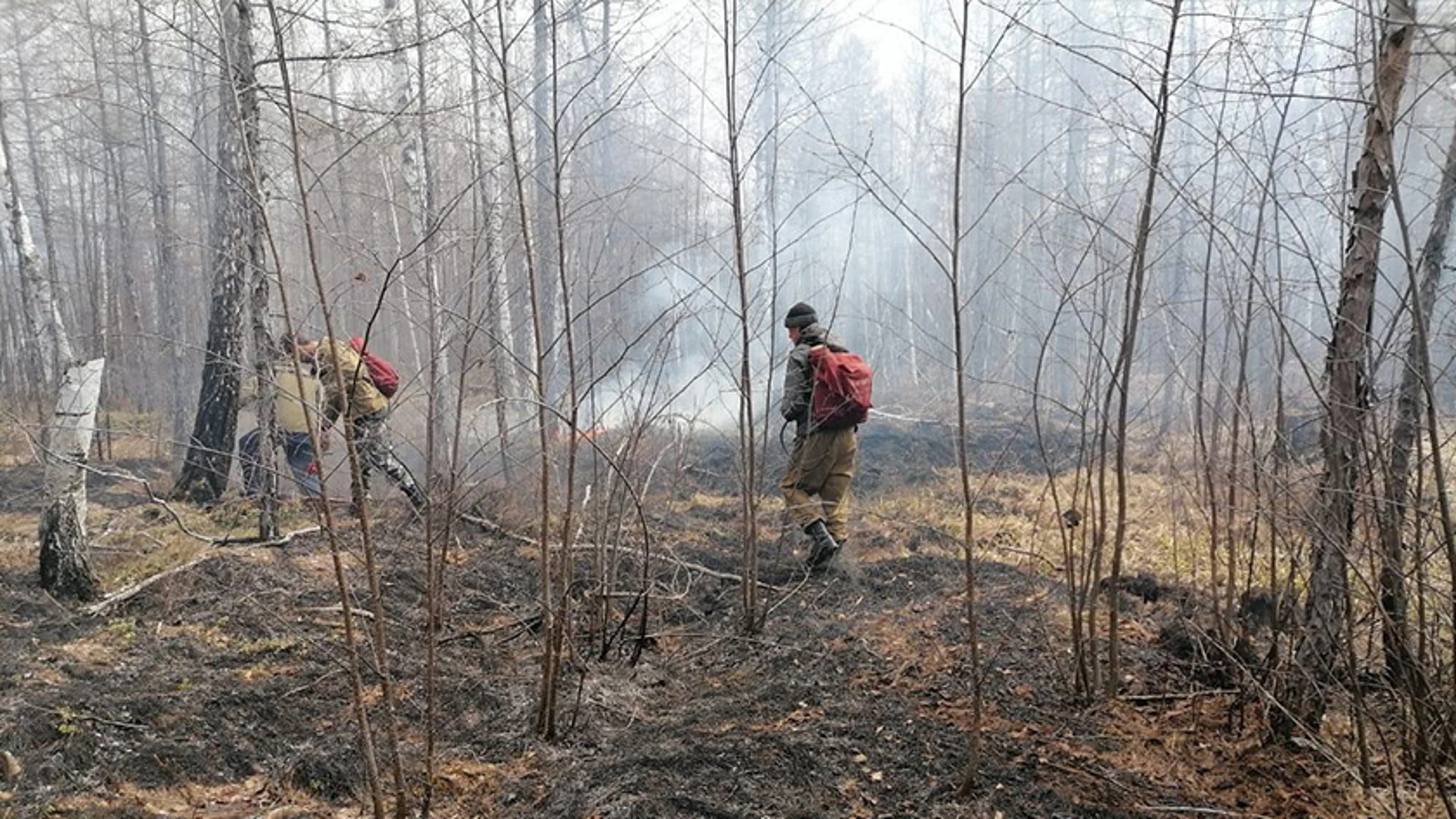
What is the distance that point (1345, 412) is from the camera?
123 inches

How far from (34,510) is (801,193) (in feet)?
78.1

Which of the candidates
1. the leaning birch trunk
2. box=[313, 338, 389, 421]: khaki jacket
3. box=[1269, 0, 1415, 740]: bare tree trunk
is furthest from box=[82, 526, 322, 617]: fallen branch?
box=[1269, 0, 1415, 740]: bare tree trunk

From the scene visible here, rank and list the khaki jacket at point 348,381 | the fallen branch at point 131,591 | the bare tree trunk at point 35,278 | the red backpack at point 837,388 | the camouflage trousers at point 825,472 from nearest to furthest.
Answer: the khaki jacket at point 348,381
the fallen branch at point 131,591
the bare tree trunk at point 35,278
the red backpack at point 837,388
the camouflage trousers at point 825,472

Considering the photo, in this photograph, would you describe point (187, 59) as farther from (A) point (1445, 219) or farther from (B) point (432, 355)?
(A) point (1445, 219)

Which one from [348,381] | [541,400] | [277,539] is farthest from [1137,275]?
[277,539]

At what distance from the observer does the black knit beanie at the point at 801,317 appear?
619 centimetres

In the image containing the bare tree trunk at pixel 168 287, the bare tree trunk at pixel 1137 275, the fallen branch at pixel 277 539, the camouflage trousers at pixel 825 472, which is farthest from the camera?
the bare tree trunk at pixel 168 287

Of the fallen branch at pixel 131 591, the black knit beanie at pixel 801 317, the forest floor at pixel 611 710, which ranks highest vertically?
the black knit beanie at pixel 801 317

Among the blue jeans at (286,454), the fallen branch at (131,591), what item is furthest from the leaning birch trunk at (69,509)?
the blue jeans at (286,454)

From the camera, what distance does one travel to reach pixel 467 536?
22.9ft

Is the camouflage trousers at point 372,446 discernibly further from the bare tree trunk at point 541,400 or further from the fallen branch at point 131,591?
the fallen branch at point 131,591

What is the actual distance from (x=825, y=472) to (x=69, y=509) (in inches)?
179

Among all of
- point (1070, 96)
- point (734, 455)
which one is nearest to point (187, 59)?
point (734, 455)

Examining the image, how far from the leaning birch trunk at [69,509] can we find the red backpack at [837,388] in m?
4.18
